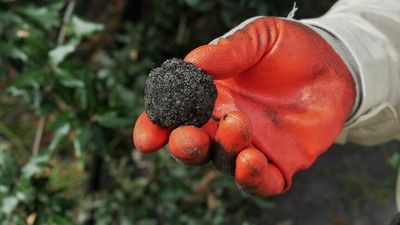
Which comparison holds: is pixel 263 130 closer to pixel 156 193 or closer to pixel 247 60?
pixel 247 60

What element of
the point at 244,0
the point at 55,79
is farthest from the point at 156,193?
the point at 244,0

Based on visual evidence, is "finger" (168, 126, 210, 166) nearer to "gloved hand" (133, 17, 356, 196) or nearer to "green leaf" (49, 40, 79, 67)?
"gloved hand" (133, 17, 356, 196)

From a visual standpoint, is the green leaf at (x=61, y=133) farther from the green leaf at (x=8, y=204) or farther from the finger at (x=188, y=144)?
the finger at (x=188, y=144)

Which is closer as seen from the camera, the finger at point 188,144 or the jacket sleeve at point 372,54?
the finger at point 188,144

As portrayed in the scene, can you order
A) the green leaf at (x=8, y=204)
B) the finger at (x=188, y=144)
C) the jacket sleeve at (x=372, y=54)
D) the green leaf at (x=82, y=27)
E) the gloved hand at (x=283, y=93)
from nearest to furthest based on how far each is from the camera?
1. the finger at (x=188, y=144)
2. the gloved hand at (x=283, y=93)
3. the jacket sleeve at (x=372, y=54)
4. the green leaf at (x=8, y=204)
5. the green leaf at (x=82, y=27)

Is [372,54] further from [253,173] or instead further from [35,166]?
[35,166]

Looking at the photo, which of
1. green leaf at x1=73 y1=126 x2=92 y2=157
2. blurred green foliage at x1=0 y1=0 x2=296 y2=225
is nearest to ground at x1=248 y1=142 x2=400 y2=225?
blurred green foliage at x1=0 y1=0 x2=296 y2=225

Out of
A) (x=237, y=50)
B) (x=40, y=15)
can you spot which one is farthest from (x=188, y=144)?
(x=40, y=15)

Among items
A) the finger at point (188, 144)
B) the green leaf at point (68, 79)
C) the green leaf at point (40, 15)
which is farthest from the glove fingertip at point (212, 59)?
the green leaf at point (40, 15)
